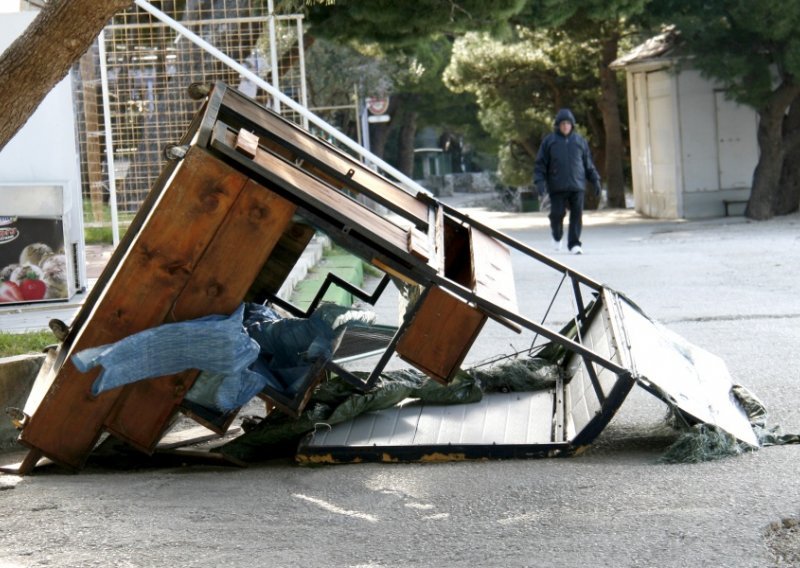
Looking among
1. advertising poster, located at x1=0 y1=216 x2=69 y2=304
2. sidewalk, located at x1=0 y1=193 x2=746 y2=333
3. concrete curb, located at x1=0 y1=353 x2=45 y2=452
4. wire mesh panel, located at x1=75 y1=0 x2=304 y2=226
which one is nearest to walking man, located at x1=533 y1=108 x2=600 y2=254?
sidewalk, located at x1=0 y1=193 x2=746 y2=333

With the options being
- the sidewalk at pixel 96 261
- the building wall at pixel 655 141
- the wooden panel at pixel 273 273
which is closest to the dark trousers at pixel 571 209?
the sidewalk at pixel 96 261

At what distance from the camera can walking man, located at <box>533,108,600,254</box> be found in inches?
661

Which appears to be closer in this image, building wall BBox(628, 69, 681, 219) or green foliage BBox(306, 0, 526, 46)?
green foliage BBox(306, 0, 526, 46)

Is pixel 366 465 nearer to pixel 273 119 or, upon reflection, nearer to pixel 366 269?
pixel 273 119

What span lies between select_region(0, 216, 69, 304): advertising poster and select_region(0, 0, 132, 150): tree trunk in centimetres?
447

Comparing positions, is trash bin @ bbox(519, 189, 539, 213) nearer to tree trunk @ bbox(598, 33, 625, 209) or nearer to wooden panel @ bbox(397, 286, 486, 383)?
tree trunk @ bbox(598, 33, 625, 209)

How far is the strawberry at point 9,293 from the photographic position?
921cm

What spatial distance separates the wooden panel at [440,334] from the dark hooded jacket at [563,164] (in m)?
11.6

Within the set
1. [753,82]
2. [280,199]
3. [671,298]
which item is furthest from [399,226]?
[753,82]

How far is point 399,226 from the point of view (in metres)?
5.88

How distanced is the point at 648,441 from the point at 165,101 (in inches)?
334

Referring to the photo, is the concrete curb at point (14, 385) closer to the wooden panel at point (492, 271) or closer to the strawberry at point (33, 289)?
the wooden panel at point (492, 271)

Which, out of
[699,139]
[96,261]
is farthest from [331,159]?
[699,139]

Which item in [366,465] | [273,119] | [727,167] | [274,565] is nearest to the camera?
[274,565]
